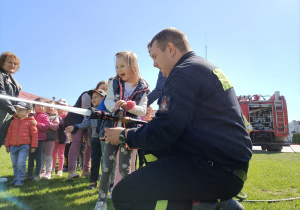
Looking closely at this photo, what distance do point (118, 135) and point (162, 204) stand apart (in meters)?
0.65

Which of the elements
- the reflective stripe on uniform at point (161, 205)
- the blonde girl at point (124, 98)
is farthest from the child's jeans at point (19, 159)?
the reflective stripe on uniform at point (161, 205)

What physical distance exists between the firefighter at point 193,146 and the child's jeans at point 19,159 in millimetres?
3665

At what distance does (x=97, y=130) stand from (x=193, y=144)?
7.72 ft

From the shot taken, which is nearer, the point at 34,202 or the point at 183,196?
the point at 183,196

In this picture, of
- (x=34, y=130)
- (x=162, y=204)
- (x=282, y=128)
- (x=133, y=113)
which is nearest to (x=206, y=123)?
(x=162, y=204)

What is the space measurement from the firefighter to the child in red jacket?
3.81 m

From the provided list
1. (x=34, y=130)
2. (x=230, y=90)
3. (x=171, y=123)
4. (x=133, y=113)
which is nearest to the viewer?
(x=171, y=123)

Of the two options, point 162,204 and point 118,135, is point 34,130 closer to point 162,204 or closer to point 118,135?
point 118,135

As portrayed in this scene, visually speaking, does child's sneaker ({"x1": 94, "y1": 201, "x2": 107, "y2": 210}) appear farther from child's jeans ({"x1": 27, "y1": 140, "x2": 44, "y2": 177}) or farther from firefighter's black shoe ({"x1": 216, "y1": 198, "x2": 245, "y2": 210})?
child's jeans ({"x1": 27, "y1": 140, "x2": 44, "y2": 177})

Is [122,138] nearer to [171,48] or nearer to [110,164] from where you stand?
[171,48]

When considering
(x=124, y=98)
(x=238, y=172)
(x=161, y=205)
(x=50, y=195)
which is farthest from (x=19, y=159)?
(x=238, y=172)

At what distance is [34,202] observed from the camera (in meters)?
3.40

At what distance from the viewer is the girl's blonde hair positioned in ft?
10.4

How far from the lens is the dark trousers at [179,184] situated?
64.2 inches
